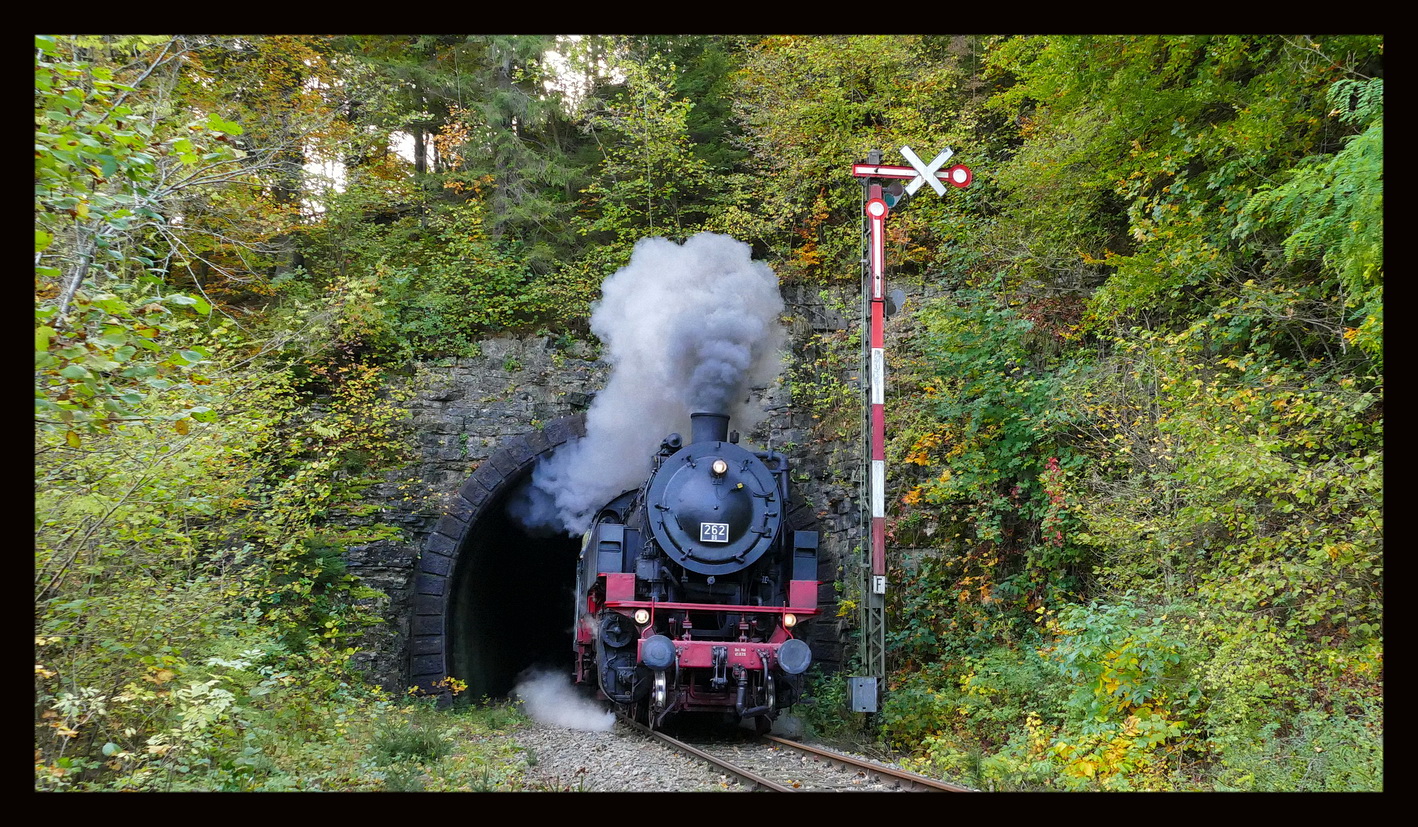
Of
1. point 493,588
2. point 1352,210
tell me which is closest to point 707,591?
point 1352,210

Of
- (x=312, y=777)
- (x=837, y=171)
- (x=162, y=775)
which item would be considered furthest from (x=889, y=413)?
(x=162, y=775)

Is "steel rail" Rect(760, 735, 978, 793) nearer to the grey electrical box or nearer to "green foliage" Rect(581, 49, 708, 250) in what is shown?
the grey electrical box

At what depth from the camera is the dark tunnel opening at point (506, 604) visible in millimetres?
15359

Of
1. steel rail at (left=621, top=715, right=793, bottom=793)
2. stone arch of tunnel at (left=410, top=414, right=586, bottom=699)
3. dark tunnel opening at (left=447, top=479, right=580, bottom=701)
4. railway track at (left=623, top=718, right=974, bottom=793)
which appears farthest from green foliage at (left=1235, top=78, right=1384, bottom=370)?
dark tunnel opening at (left=447, top=479, right=580, bottom=701)

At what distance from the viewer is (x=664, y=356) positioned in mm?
12344

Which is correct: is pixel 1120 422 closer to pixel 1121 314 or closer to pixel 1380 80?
pixel 1121 314

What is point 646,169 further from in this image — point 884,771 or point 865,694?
point 884,771

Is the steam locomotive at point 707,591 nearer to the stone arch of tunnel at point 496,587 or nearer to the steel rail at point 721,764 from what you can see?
the steel rail at point 721,764

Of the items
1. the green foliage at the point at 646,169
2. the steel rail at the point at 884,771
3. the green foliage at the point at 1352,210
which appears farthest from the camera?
the green foliage at the point at 646,169

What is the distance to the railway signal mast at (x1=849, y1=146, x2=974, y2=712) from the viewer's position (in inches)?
361

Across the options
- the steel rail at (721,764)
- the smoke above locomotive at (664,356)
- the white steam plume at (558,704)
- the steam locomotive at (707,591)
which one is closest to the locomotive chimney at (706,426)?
the smoke above locomotive at (664,356)

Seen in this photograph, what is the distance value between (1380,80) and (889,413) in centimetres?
672

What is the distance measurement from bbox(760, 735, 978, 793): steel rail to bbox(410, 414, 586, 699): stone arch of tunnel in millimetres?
6382

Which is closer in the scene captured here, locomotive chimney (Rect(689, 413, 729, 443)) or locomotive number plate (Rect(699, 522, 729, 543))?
locomotive number plate (Rect(699, 522, 729, 543))
